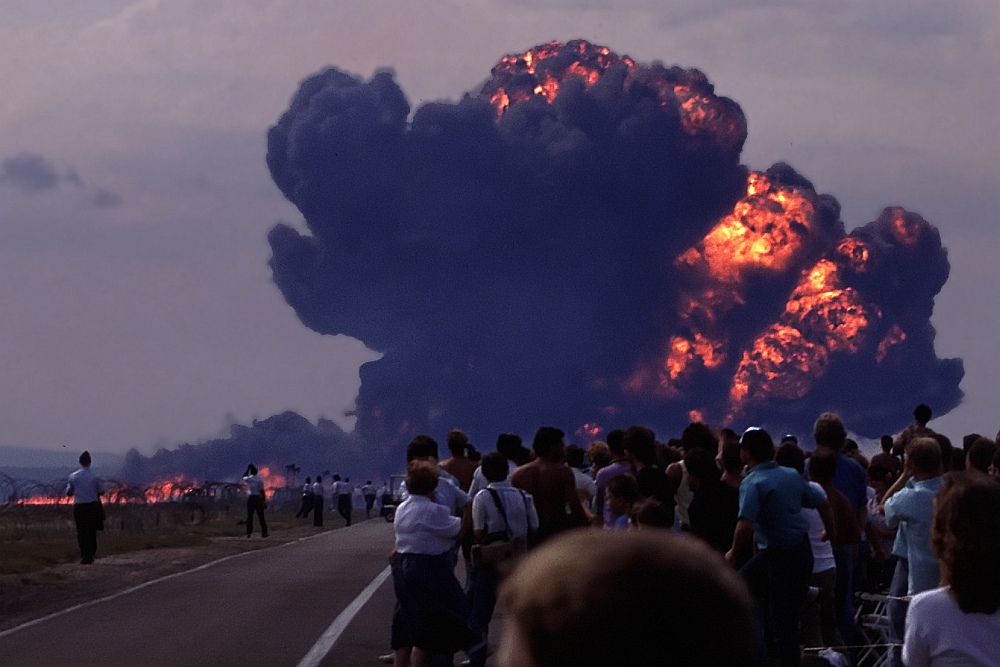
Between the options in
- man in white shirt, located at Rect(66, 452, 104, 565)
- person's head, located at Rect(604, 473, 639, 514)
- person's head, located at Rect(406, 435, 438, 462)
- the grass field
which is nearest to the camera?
person's head, located at Rect(604, 473, 639, 514)

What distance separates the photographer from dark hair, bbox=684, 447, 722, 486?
11609mm

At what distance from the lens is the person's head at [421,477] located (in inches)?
453

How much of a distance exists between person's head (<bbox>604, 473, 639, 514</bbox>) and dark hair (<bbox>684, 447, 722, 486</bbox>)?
43 cm

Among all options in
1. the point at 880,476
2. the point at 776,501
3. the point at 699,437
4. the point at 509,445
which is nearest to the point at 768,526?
the point at 776,501

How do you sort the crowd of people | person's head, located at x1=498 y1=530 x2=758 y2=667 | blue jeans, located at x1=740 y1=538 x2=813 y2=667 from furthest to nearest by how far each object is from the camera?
1. blue jeans, located at x1=740 y1=538 x2=813 y2=667
2. the crowd of people
3. person's head, located at x1=498 y1=530 x2=758 y2=667

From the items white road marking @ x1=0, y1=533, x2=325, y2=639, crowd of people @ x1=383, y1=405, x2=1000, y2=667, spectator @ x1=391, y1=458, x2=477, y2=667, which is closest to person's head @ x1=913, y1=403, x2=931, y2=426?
crowd of people @ x1=383, y1=405, x2=1000, y2=667

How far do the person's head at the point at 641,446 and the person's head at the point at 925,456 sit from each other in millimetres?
3095

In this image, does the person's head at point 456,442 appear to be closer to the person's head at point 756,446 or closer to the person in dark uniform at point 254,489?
the person's head at point 756,446

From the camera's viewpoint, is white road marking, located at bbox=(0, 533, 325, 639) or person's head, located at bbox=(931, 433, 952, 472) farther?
white road marking, located at bbox=(0, 533, 325, 639)

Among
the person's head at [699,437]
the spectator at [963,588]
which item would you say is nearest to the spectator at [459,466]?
the person's head at [699,437]

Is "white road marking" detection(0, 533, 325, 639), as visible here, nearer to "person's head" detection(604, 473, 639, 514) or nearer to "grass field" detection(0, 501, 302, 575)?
"grass field" detection(0, 501, 302, 575)

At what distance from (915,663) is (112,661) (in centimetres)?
978

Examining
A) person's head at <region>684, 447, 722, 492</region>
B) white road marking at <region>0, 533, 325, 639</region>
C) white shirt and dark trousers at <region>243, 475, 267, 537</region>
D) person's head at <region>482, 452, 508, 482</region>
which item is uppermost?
white shirt and dark trousers at <region>243, 475, 267, 537</region>

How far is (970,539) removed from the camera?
5250 mm
